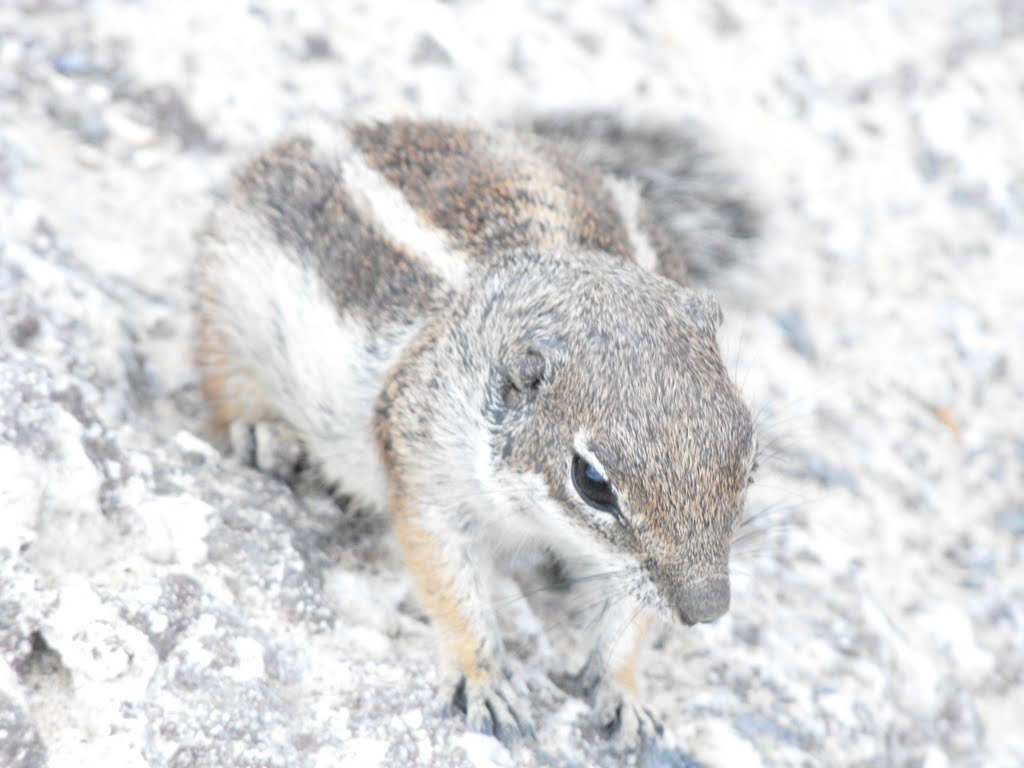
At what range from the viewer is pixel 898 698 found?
11.4 feet

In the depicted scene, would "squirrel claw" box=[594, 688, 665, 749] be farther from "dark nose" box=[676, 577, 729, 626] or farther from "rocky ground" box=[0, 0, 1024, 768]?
"dark nose" box=[676, 577, 729, 626]

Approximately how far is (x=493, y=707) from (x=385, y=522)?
712 millimetres

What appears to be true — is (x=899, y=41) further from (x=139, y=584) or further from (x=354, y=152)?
(x=139, y=584)

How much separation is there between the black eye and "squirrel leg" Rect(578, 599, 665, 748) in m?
0.39

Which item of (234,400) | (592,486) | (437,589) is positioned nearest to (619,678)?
(437,589)

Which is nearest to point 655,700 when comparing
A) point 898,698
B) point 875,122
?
point 898,698

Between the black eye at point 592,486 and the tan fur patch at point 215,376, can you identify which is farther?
the tan fur patch at point 215,376

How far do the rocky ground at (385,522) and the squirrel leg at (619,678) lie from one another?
0.16 ft

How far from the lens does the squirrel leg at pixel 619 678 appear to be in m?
2.94

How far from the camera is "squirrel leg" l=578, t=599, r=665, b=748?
9.66 ft

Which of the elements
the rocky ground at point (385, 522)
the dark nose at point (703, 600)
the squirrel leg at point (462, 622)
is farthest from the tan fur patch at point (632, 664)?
the dark nose at point (703, 600)

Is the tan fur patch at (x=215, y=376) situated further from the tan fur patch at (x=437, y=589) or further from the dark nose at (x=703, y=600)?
the dark nose at (x=703, y=600)

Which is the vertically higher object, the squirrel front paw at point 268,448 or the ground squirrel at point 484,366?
the ground squirrel at point 484,366

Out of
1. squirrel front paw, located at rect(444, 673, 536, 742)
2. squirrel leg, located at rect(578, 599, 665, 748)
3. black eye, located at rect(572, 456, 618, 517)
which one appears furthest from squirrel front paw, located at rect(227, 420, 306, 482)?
black eye, located at rect(572, 456, 618, 517)
